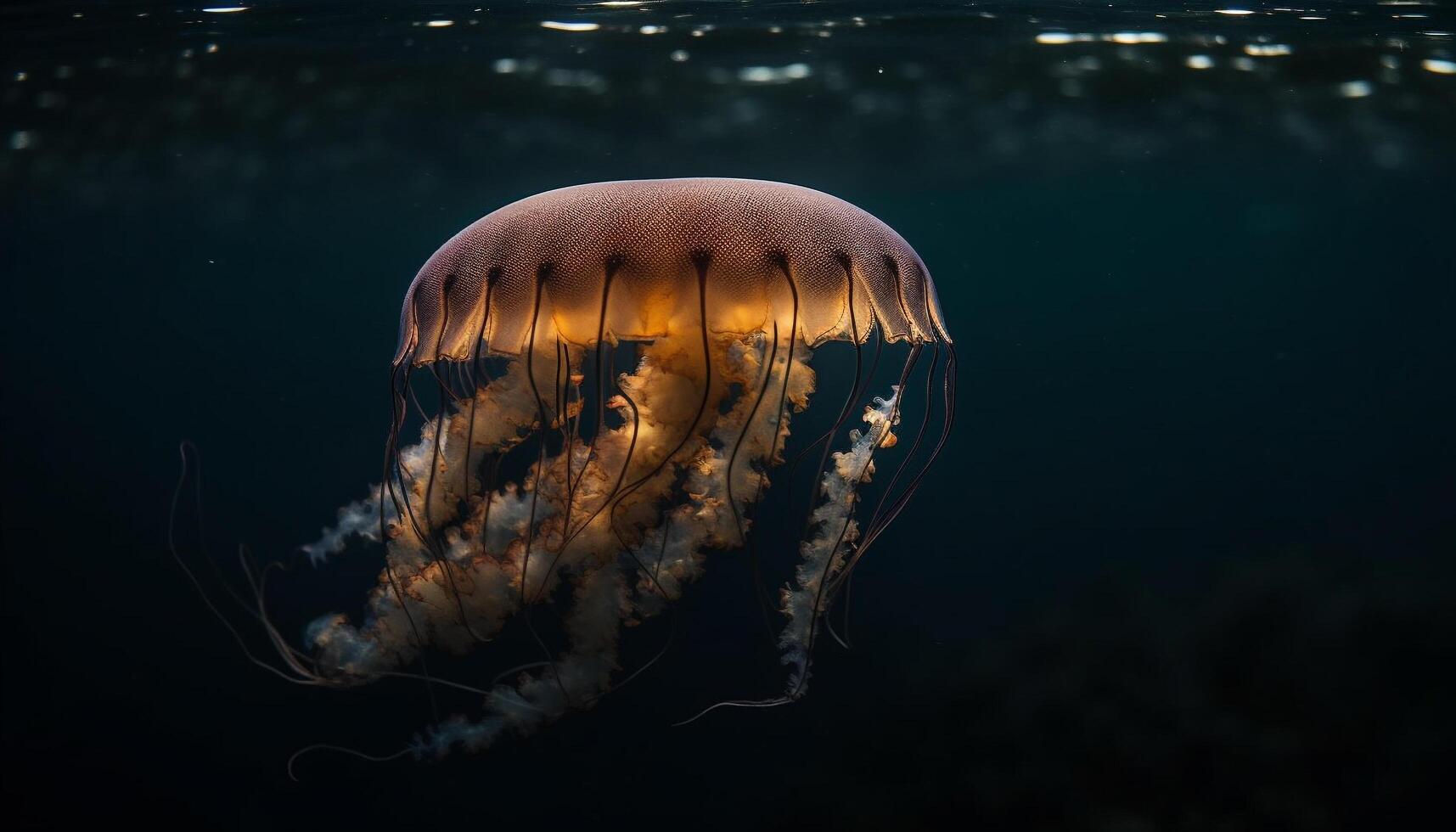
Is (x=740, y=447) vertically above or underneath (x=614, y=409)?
underneath

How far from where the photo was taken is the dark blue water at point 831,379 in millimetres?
3447

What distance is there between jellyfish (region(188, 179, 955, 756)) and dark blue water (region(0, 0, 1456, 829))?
160 cm

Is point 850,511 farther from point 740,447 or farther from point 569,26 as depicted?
point 569,26

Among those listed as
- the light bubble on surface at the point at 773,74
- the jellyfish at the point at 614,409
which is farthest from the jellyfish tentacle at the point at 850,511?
the light bubble on surface at the point at 773,74

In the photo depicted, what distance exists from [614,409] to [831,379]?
1.85m

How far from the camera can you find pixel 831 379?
3676 millimetres

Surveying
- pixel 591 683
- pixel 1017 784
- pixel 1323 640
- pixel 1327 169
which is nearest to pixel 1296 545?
pixel 1323 640

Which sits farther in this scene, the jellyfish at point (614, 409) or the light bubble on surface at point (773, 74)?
the light bubble on surface at point (773, 74)

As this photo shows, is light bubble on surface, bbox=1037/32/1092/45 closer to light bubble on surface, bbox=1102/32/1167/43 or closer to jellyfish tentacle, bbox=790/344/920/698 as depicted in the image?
light bubble on surface, bbox=1102/32/1167/43

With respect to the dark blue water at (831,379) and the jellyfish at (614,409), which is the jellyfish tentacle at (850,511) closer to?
the jellyfish at (614,409)

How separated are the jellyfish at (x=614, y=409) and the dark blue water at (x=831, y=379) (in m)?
1.60

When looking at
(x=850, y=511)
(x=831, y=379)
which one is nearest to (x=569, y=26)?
(x=831, y=379)

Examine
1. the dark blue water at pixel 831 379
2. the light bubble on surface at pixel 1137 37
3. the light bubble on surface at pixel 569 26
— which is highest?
the light bubble on surface at pixel 569 26

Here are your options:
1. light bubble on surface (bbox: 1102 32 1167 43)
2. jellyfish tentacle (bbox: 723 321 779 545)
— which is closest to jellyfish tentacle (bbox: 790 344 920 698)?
jellyfish tentacle (bbox: 723 321 779 545)
